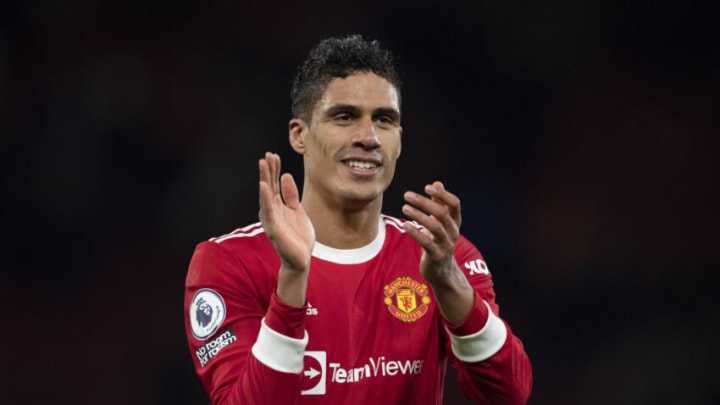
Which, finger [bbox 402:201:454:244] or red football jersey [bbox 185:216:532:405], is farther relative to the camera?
red football jersey [bbox 185:216:532:405]

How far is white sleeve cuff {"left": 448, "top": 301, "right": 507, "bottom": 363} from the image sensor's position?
2.60 meters

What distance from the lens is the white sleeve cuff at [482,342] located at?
2.60 metres

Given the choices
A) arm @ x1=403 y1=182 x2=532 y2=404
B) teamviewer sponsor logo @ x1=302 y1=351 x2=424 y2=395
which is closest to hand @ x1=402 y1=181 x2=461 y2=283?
arm @ x1=403 y1=182 x2=532 y2=404

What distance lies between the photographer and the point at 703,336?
19.6 feet

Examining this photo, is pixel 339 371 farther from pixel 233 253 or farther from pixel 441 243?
pixel 441 243

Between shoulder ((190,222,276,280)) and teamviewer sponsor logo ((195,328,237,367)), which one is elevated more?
shoulder ((190,222,276,280))

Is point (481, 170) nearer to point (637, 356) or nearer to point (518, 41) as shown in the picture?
point (518, 41)

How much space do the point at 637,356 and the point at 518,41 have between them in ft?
7.59

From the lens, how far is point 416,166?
20.3ft

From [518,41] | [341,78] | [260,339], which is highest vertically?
[518,41]

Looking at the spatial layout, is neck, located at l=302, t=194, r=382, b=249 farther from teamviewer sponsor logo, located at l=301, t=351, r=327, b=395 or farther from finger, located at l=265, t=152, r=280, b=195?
finger, located at l=265, t=152, r=280, b=195

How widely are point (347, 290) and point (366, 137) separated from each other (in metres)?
0.50

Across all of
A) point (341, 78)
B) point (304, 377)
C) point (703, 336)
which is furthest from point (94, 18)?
point (703, 336)

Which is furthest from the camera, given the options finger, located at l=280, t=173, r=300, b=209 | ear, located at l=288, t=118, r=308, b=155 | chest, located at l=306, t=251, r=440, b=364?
ear, located at l=288, t=118, r=308, b=155
